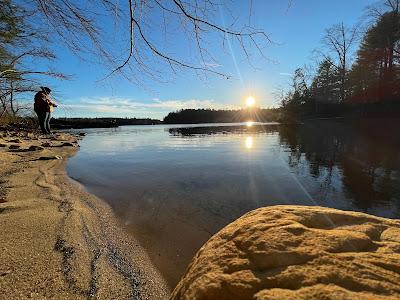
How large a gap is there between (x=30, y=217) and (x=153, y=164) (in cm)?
726

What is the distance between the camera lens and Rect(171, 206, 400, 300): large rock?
1.44 m

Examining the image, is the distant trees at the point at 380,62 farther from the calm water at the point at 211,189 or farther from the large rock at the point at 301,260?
the large rock at the point at 301,260

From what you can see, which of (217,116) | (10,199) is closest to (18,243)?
(10,199)

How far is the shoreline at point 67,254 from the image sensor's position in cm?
258

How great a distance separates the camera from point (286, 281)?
152 centimetres

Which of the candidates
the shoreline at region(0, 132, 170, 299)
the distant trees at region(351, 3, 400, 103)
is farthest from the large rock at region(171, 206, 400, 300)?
the distant trees at region(351, 3, 400, 103)

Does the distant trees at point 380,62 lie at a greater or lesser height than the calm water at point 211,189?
greater

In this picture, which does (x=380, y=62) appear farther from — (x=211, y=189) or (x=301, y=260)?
(x=301, y=260)

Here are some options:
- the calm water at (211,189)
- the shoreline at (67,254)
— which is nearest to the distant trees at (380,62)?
the calm water at (211,189)

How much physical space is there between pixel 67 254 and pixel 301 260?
98.9 inches

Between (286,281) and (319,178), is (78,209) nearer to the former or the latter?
(286,281)

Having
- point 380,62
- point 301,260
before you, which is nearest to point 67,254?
point 301,260

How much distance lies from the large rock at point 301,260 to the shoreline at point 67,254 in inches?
43.9

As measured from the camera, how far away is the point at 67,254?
3098mm
